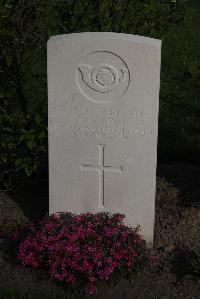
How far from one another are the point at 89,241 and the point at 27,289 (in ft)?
1.97

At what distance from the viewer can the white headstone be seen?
4.72 m

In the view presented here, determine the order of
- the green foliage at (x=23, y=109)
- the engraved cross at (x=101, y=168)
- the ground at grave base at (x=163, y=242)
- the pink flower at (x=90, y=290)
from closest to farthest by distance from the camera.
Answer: the pink flower at (x=90, y=290) → the ground at grave base at (x=163, y=242) → the engraved cross at (x=101, y=168) → the green foliage at (x=23, y=109)

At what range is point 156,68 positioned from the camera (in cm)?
468

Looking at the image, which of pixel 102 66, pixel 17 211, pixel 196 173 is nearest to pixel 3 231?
pixel 17 211

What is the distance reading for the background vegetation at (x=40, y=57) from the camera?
5742mm

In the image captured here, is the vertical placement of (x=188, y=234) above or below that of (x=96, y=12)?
below

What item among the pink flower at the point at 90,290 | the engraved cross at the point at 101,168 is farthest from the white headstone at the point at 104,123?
the pink flower at the point at 90,290

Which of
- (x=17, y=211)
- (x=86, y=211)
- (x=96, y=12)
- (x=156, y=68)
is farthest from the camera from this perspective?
(x=96, y=12)

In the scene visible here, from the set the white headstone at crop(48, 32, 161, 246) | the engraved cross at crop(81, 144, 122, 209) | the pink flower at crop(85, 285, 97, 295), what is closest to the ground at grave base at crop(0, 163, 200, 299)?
the pink flower at crop(85, 285, 97, 295)

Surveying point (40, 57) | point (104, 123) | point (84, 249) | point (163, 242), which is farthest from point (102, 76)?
point (40, 57)

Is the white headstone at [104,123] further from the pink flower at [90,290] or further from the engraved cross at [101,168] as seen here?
the pink flower at [90,290]

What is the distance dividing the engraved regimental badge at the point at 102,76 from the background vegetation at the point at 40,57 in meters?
0.91

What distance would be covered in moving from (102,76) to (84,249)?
135cm

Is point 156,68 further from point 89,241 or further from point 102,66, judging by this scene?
point 89,241
